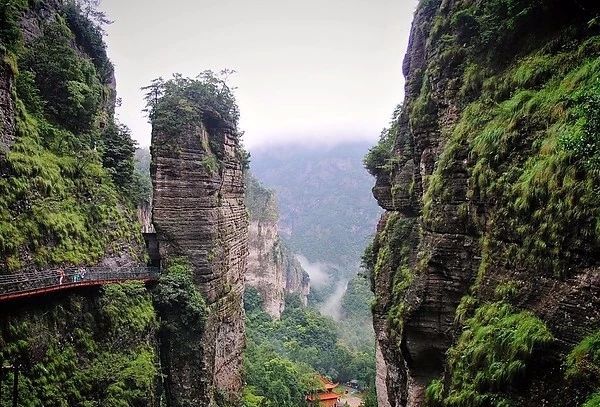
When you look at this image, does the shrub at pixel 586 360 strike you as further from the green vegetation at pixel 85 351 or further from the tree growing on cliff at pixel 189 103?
the tree growing on cliff at pixel 189 103

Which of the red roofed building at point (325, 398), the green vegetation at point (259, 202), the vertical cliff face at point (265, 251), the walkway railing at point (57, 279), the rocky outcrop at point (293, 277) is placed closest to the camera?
the walkway railing at point (57, 279)

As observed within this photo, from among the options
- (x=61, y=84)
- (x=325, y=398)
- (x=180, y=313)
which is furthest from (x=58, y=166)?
(x=325, y=398)

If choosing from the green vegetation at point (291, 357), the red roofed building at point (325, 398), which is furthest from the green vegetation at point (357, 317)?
the red roofed building at point (325, 398)

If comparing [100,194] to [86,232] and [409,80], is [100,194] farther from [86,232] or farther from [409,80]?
[409,80]

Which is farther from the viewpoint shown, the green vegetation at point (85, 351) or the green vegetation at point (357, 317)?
the green vegetation at point (357, 317)

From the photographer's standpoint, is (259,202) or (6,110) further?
(259,202)

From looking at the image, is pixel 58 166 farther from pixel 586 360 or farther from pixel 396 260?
pixel 586 360
